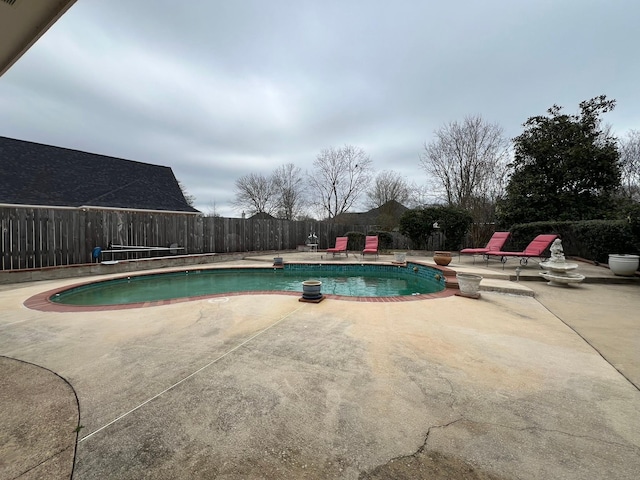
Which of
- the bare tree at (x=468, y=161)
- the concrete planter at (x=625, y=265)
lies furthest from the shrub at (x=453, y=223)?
the concrete planter at (x=625, y=265)

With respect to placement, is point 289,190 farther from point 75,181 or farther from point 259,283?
point 259,283

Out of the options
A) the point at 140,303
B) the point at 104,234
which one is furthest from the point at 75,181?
the point at 140,303

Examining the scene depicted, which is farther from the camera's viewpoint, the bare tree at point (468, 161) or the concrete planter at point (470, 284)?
the bare tree at point (468, 161)

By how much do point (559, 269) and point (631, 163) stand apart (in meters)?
16.7

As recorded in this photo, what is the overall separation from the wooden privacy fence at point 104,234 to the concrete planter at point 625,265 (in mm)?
11776

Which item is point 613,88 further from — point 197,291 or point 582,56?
point 197,291

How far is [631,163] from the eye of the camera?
51.1 feet

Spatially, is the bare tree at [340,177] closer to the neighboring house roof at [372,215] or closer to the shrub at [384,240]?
the neighboring house roof at [372,215]

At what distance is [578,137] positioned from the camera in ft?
42.4

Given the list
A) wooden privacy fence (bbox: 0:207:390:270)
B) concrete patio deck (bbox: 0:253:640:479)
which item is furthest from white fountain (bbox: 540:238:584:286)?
wooden privacy fence (bbox: 0:207:390:270)

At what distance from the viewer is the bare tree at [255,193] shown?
1188 inches

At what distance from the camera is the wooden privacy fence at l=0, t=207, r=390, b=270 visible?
697 centimetres

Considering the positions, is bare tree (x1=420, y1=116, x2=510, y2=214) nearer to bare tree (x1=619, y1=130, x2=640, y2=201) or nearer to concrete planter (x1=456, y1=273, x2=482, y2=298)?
bare tree (x1=619, y1=130, x2=640, y2=201)

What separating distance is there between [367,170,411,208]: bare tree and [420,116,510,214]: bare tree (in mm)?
5098
